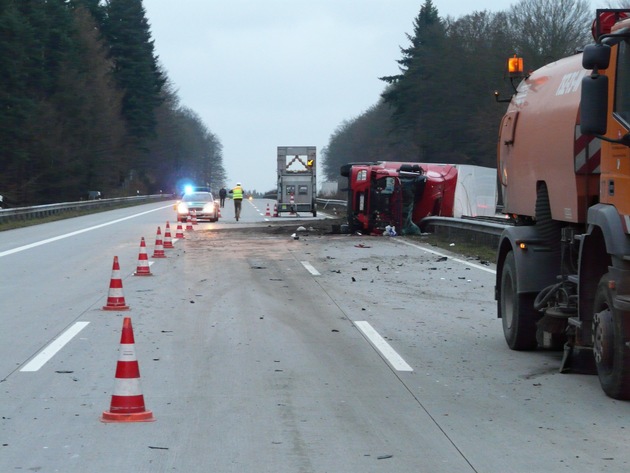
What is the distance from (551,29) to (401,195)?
35584mm

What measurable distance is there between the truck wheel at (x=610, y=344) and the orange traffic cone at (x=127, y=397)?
3643 mm

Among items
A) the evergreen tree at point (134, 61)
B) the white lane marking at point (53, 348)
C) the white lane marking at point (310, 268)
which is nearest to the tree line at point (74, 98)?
the evergreen tree at point (134, 61)

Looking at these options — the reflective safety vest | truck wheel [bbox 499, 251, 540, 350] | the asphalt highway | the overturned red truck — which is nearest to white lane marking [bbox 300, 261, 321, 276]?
the asphalt highway

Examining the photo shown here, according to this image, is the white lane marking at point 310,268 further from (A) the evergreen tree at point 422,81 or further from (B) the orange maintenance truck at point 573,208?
(A) the evergreen tree at point 422,81

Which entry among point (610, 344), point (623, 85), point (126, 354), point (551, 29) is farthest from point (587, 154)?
point (551, 29)

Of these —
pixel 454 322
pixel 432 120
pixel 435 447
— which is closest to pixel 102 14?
pixel 432 120

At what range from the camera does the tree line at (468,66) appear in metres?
64.4

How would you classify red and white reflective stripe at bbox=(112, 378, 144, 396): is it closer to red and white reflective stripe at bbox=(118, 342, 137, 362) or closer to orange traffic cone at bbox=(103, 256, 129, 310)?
red and white reflective stripe at bbox=(118, 342, 137, 362)

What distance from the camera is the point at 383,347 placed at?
1148 cm

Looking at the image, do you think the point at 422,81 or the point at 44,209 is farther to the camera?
the point at 422,81

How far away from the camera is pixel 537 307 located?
34.6ft

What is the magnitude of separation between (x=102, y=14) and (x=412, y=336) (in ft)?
296

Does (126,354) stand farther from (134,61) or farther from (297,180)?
(134,61)

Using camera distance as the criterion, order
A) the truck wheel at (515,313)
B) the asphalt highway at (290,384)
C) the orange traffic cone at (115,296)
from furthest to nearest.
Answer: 1. the orange traffic cone at (115,296)
2. the truck wheel at (515,313)
3. the asphalt highway at (290,384)
